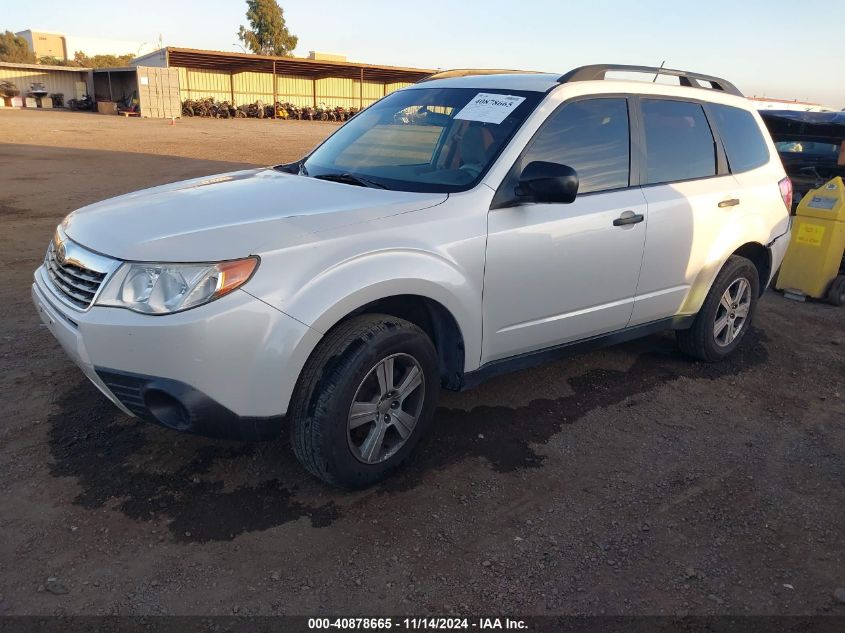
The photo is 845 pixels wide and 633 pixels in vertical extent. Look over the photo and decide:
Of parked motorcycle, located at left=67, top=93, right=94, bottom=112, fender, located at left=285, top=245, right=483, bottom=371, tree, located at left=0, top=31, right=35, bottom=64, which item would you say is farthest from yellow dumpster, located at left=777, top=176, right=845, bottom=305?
tree, located at left=0, top=31, right=35, bottom=64

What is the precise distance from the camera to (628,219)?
12.4 feet

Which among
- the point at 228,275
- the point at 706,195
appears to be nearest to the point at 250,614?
the point at 228,275

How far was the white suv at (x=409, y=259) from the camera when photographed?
2.59 meters

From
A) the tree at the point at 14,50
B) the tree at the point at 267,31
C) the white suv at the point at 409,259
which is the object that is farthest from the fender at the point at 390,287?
the tree at the point at 14,50

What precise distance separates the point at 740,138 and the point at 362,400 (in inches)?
138

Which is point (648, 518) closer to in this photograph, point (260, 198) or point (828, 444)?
point (828, 444)

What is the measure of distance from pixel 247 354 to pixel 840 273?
6767 mm

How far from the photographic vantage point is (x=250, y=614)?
2.36 meters

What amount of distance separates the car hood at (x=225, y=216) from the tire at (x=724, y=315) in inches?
95.7

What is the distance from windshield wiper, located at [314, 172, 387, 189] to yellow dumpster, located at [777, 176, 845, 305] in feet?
16.2

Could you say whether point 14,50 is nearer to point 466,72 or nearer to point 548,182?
point 466,72

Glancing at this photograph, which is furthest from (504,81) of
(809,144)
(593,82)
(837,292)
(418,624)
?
(809,144)

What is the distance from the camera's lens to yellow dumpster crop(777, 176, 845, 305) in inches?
249

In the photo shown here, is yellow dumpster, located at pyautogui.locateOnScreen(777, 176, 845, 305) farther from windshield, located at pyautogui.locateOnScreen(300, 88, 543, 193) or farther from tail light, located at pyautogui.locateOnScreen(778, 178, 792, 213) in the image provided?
windshield, located at pyautogui.locateOnScreen(300, 88, 543, 193)
